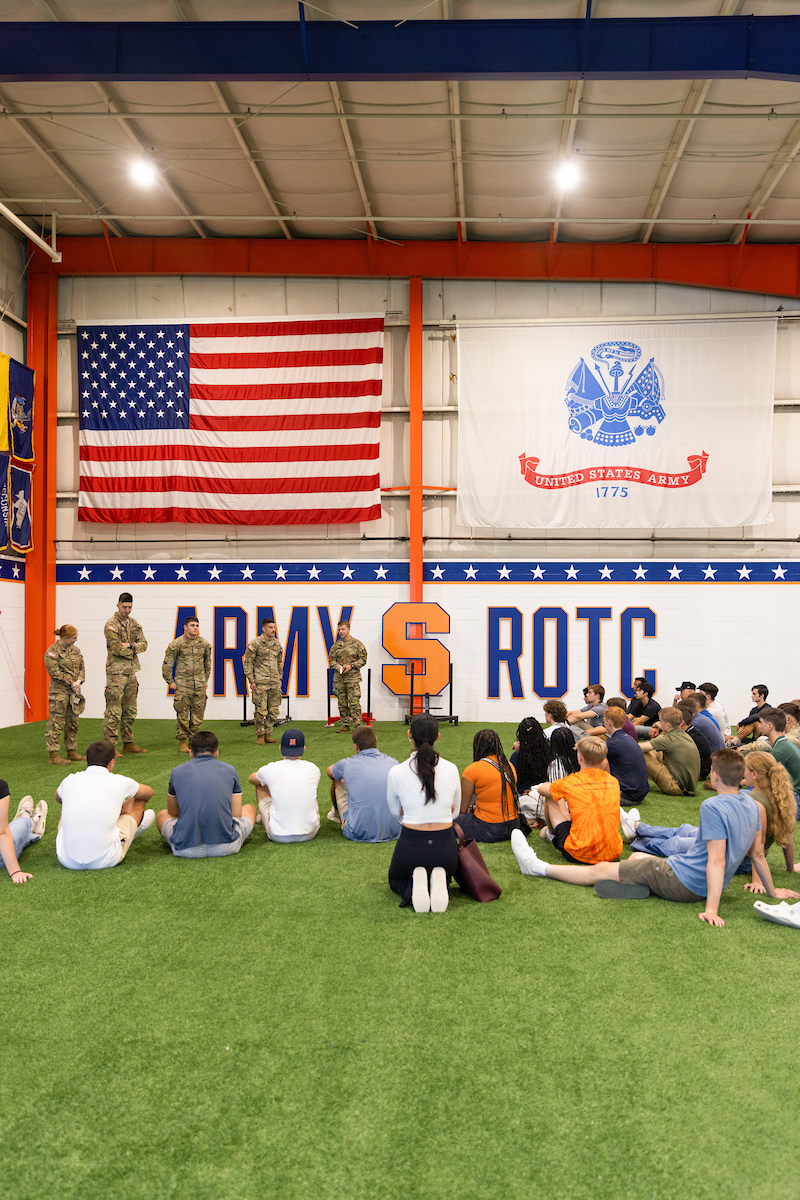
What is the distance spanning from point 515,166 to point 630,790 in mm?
8899

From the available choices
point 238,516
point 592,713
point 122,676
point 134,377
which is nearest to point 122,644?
point 122,676

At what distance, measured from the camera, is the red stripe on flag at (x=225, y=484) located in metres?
13.5

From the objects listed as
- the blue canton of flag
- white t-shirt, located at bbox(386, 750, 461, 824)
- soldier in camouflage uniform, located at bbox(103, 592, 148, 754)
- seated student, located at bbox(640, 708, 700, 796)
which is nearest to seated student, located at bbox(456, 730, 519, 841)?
white t-shirt, located at bbox(386, 750, 461, 824)

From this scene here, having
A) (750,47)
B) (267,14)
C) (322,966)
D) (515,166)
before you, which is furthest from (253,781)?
(515,166)

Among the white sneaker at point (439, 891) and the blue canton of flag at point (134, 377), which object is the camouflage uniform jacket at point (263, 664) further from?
the white sneaker at point (439, 891)

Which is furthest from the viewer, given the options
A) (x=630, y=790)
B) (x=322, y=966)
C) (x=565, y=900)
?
(x=630, y=790)

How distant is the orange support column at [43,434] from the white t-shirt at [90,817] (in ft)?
29.6

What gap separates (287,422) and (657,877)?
10.5 m

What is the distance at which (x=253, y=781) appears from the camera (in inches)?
237

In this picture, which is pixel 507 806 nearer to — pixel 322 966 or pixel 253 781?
pixel 253 781

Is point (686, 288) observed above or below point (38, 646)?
above

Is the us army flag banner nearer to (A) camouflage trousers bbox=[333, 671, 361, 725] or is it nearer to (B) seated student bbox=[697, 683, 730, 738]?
(A) camouflage trousers bbox=[333, 671, 361, 725]

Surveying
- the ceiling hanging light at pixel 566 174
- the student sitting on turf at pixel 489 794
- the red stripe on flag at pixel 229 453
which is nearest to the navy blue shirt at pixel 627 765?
the student sitting on turf at pixel 489 794

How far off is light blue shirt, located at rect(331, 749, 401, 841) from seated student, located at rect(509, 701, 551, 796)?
121cm
